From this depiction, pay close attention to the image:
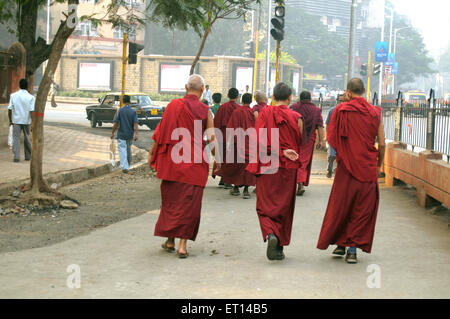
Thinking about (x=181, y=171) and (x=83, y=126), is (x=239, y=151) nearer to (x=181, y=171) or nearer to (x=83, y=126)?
(x=181, y=171)

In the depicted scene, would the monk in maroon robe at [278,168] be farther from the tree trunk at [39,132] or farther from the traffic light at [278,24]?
the traffic light at [278,24]

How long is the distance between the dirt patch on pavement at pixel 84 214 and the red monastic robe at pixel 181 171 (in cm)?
142

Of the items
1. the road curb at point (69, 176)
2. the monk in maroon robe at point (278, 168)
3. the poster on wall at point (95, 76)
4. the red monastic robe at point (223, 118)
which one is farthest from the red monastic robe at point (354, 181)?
the poster on wall at point (95, 76)

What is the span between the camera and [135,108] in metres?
26.0

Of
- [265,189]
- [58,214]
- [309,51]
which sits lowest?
[58,214]

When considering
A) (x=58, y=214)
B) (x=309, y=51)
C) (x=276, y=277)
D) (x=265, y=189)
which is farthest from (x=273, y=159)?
(x=309, y=51)

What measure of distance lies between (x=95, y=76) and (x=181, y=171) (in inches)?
1855

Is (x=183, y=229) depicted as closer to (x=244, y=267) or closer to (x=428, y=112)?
(x=244, y=267)

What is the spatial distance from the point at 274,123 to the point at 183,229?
1.43 metres

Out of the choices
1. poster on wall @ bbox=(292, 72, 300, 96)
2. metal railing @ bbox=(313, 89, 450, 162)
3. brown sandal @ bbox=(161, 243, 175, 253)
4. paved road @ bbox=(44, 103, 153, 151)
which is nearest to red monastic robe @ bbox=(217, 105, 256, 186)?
metal railing @ bbox=(313, 89, 450, 162)

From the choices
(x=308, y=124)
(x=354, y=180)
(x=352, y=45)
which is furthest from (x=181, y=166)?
(x=352, y=45)

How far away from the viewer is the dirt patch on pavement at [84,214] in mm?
7816

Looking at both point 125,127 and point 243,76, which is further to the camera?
point 243,76
